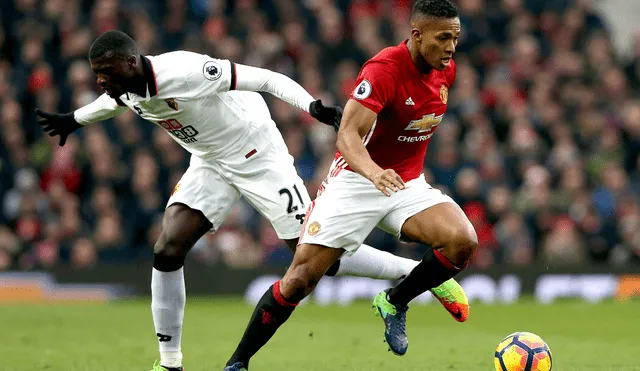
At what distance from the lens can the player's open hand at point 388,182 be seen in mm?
6520

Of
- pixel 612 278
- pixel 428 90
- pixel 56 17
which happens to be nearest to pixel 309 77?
pixel 56 17

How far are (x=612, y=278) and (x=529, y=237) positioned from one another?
1323mm

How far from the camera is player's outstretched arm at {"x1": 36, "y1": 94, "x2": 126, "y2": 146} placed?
8.20 meters

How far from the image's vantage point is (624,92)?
60.8 feet

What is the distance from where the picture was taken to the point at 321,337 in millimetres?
11266

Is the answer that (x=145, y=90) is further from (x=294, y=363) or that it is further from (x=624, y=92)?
(x=624, y=92)

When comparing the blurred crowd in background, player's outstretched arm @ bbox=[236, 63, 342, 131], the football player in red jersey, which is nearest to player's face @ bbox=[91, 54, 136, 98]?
player's outstretched arm @ bbox=[236, 63, 342, 131]

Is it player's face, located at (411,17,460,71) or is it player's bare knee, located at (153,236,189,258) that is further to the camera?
player's bare knee, located at (153,236,189,258)

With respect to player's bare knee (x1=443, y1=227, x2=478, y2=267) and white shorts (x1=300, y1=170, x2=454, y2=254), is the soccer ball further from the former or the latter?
white shorts (x1=300, y1=170, x2=454, y2=254)

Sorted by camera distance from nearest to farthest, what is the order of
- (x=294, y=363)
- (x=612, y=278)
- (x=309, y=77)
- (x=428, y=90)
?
(x=428, y=90) < (x=294, y=363) < (x=612, y=278) < (x=309, y=77)

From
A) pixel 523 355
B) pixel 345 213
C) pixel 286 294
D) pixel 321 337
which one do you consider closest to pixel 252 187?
pixel 345 213

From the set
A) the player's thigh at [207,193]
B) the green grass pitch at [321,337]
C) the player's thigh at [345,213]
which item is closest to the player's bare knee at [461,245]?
the player's thigh at [345,213]

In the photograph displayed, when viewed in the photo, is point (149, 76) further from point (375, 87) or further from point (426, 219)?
point (426, 219)

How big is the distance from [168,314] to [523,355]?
2543 mm
